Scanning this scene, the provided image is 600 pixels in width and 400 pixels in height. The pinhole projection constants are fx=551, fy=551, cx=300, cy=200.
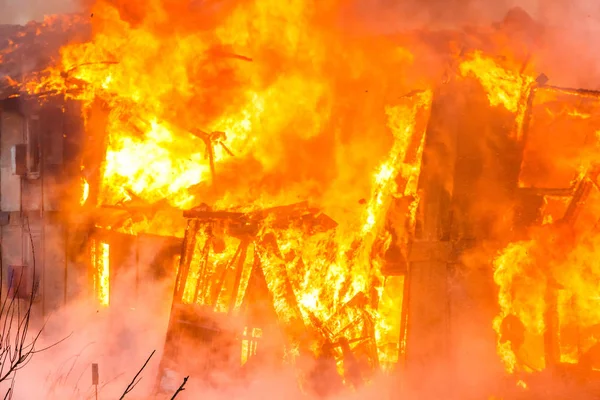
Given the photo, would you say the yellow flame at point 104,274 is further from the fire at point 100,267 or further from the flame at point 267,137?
the flame at point 267,137

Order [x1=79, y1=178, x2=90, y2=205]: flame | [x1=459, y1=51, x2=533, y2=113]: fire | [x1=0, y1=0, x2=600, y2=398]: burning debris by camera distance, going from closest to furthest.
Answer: [x1=0, y1=0, x2=600, y2=398]: burning debris → [x1=459, y1=51, x2=533, y2=113]: fire → [x1=79, y1=178, x2=90, y2=205]: flame

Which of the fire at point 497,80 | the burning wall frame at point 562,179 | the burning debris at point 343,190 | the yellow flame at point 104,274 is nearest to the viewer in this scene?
the burning debris at point 343,190

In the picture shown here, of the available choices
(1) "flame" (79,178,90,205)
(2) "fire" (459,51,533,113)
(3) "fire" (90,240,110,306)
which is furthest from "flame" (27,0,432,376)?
(2) "fire" (459,51,533,113)

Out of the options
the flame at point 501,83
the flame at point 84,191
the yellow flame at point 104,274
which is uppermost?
the flame at point 501,83

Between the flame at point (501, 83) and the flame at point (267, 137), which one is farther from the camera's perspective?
the flame at point (501, 83)

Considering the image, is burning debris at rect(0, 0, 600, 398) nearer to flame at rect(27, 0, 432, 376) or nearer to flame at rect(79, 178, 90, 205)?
flame at rect(27, 0, 432, 376)

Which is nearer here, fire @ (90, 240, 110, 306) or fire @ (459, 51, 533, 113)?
fire @ (459, 51, 533, 113)

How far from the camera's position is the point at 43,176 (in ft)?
45.0

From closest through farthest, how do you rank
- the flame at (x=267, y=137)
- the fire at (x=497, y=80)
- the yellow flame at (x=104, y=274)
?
the flame at (x=267, y=137)
the fire at (x=497, y=80)
the yellow flame at (x=104, y=274)

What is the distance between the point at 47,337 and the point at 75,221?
9.39 feet

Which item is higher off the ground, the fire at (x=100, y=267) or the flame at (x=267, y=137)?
the flame at (x=267, y=137)

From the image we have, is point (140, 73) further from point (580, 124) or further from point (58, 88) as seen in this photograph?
point (580, 124)

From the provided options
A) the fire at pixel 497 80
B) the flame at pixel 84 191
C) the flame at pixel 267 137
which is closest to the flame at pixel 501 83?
the fire at pixel 497 80

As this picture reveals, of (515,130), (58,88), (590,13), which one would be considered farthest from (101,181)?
(590,13)
